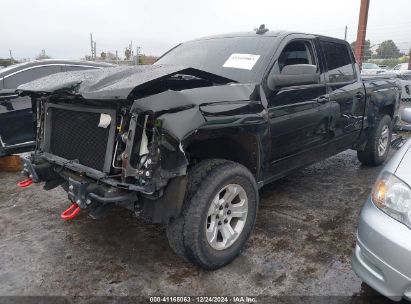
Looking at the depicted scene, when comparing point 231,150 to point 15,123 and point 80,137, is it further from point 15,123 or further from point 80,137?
point 15,123

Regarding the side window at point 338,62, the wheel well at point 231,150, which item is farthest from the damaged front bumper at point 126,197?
the side window at point 338,62

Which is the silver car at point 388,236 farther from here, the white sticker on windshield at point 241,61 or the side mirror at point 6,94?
the side mirror at point 6,94

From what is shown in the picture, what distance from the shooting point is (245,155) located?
3162mm

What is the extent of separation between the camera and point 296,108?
350 cm

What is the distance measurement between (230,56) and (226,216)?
5.29 ft

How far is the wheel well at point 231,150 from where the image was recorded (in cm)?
295

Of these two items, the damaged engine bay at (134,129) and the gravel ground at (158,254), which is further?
the gravel ground at (158,254)

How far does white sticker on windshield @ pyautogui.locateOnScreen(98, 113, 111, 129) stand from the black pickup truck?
1 centimetres

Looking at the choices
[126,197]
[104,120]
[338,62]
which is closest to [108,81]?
[104,120]

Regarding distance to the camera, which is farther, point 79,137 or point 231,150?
point 231,150

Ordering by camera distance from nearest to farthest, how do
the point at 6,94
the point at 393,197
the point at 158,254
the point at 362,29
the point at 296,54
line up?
the point at 393,197
the point at 158,254
the point at 296,54
the point at 6,94
the point at 362,29

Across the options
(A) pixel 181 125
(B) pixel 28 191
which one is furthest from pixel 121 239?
(B) pixel 28 191

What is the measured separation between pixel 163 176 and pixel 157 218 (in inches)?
13.0

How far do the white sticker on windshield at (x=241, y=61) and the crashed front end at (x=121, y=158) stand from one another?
109cm
